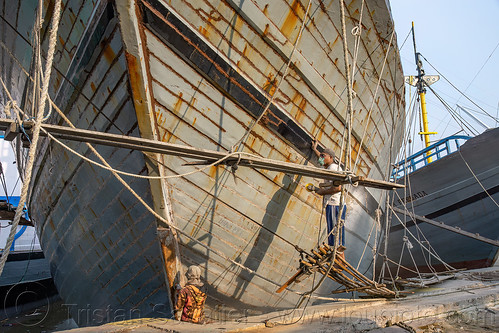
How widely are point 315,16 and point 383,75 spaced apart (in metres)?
1.81

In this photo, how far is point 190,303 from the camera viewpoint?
11.3ft

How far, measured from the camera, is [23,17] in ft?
10.5

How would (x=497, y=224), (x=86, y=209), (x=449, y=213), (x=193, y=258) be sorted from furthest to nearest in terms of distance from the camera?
(x=449, y=213) → (x=497, y=224) → (x=86, y=209) → (x=193, y=258)

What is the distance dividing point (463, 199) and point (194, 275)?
942cm

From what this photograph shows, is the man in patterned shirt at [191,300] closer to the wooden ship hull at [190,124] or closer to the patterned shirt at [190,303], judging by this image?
→ the patterned shirt at [190,303]

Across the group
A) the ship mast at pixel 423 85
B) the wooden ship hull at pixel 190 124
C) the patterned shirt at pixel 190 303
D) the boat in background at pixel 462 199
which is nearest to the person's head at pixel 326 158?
the wooden ship hull at pixel 190 124

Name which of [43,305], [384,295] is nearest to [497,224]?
[384,295]

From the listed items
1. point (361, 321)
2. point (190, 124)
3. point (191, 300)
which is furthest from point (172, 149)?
point (361, 321)

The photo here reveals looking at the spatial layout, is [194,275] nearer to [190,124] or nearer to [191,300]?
[191,300]

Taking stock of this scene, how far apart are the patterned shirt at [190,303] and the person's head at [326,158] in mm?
1959

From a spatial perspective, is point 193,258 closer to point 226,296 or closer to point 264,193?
point 226,296

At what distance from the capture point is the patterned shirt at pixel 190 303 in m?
3.44

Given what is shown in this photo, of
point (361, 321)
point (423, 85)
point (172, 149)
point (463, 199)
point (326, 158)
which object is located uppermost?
point (423, 85)


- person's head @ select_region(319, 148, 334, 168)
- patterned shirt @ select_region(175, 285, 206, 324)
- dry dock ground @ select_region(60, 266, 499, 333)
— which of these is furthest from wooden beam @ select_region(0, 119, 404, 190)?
patterned shirt @ select_region(175, 285, 206, 324)
